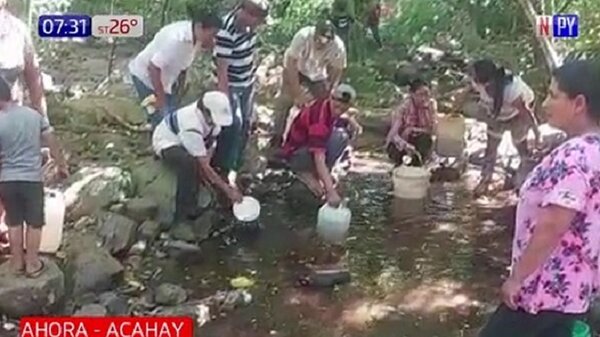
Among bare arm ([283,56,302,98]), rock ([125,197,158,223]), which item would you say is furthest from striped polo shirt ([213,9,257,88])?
rock ([125,197,158,223])

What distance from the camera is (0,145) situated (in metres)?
2.18

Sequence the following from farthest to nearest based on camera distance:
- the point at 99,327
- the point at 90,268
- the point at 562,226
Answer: the point at 90,268 → the point at 99,327 → the point at 562,226

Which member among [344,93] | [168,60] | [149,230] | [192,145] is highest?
[168,60]

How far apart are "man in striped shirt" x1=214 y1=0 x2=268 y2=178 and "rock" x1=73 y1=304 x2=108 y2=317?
85 cm

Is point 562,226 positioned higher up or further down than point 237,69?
further down

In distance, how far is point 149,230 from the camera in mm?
2740

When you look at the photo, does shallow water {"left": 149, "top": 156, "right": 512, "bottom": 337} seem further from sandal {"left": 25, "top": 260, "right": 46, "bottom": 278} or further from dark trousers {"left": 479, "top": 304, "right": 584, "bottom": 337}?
dark trousers {"left": 479, "top": 304, "right": 584, "bottom": 337}

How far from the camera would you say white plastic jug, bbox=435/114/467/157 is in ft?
11.4

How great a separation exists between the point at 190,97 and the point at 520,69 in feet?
3.19

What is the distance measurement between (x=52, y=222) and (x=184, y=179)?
0.56 m

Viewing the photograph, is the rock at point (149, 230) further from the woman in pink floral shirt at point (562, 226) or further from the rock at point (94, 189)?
the woman in pink floral shirt at point (562, 226)

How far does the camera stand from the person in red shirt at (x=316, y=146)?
3.08m

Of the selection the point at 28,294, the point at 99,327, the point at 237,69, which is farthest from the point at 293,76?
the point at 99,327

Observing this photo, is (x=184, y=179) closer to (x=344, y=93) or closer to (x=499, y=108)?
(x=344, y=93)
